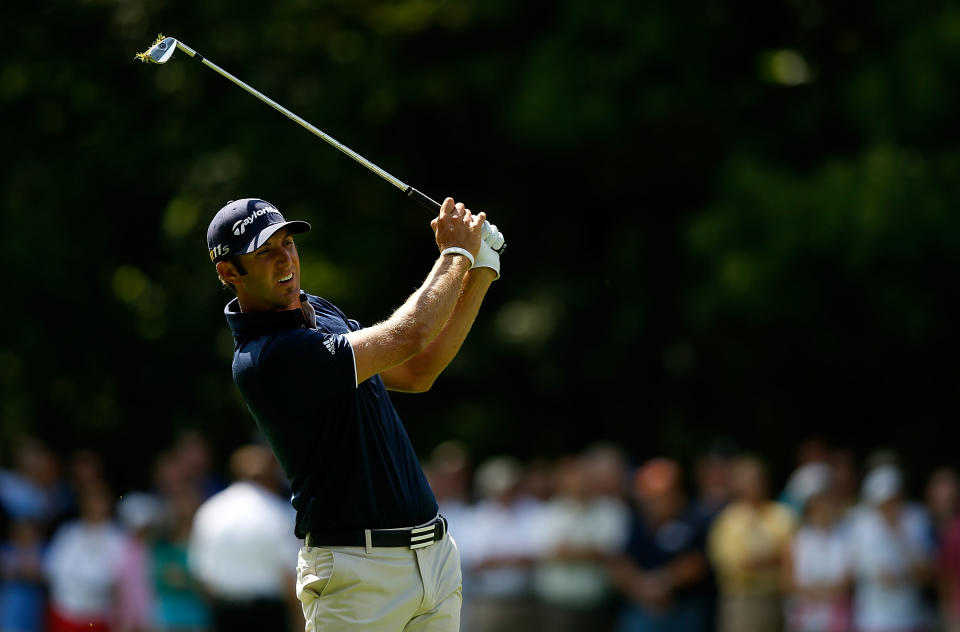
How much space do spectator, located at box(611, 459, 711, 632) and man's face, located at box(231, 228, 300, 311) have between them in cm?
665

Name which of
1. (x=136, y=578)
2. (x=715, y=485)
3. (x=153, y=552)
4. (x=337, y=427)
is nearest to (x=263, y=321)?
(x=337, y=427)

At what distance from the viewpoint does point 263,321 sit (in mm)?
4895

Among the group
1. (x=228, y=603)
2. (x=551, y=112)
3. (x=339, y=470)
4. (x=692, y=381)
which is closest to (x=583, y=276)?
(x=692, y=381)

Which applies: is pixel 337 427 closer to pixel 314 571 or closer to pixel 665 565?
pixel 314 571

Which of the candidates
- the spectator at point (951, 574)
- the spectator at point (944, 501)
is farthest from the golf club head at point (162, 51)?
the spectator at point (944, 501)

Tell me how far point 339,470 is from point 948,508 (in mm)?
7686

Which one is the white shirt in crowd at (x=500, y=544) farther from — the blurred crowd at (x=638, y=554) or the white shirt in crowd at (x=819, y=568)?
the white shirt in crowd at (x=819, y=568)

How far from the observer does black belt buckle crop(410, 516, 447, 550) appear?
497 centimetres

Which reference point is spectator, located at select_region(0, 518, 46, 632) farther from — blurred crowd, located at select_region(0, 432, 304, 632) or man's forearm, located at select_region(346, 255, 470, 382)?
man's forearm, located at select_region(346, 255, 470, 382)

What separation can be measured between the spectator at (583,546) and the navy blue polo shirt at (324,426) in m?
7.16

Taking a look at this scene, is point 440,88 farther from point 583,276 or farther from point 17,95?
point 17,95

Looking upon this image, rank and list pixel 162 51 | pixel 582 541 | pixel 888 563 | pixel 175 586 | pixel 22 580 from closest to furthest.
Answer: pixel 162 51 < pixel 175 586 < pixel 888 563 < pixel 22 580 < pixel 582 541

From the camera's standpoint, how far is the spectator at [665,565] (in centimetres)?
1102

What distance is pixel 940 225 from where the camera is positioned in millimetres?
12430
